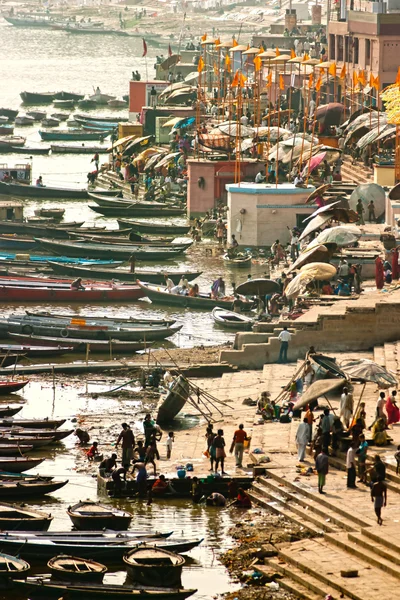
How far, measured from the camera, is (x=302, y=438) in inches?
1147

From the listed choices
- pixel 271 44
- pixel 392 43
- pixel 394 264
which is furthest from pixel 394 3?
pixel 394 264

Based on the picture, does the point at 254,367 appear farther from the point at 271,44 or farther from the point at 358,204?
the point at 271,44

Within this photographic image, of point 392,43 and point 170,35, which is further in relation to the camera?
point 170,35

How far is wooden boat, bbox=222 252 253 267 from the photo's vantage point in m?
54.2

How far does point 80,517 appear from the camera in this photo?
27.2 meters

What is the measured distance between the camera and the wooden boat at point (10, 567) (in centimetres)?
2472

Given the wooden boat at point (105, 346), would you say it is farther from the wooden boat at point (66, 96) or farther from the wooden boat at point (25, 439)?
the wooden boat at point (66, 96)

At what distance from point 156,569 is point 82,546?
1.70 metres

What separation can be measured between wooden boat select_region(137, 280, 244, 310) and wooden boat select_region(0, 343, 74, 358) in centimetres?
664

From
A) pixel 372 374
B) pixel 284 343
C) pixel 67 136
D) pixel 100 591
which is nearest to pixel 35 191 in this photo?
pixel 67 136

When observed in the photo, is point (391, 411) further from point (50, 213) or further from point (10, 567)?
point (50, 213)

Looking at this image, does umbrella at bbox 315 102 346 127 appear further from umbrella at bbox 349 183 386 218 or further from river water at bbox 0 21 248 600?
umbrella at bbox 349 183 386 218

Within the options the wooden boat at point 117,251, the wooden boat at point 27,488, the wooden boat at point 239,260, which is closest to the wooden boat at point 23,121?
the wooden boat at point 117,251

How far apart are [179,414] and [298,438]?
6335mm
